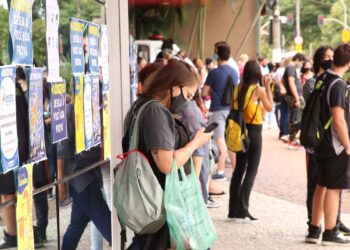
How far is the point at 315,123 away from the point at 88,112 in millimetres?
3137

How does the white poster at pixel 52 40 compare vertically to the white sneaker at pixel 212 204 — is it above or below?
above

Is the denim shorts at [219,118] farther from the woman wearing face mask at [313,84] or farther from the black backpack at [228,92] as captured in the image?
the woman wearing face mask at [313,84]

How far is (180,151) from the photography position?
15.4 feet

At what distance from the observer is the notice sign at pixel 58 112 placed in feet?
13.1

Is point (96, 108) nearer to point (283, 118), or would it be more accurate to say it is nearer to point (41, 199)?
point (41, 199)

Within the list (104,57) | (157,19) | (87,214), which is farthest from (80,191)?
(157,19)

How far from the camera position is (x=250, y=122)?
8.81 meters

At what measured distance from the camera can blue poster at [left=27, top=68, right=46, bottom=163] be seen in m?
3.60

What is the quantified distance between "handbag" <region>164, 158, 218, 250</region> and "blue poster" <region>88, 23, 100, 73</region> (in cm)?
91

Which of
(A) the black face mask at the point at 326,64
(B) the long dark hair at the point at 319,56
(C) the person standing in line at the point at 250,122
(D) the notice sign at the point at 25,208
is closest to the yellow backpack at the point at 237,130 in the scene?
(C) the person standing in line at the point at 250,122

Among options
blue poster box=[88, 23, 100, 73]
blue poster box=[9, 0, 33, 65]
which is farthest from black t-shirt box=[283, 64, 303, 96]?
blue poster box=[9, 0, 33, 65]

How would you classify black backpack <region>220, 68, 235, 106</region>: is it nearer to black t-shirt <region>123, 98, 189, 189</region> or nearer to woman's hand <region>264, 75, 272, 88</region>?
woman's hand <region>264, 75, 272, 88</region>

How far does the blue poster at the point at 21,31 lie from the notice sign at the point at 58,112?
43cm

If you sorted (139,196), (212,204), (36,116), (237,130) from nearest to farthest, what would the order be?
(36,116), (139,196), (237,130), (212,204)
